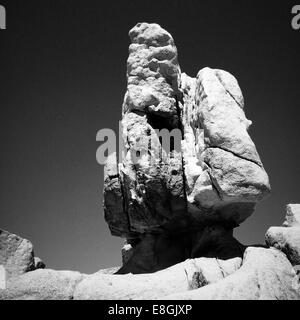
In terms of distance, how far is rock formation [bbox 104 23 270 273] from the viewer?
13430mm

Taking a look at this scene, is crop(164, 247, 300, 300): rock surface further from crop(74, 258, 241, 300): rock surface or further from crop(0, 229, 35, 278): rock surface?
crop(0, 229, 35, 278): rock surface

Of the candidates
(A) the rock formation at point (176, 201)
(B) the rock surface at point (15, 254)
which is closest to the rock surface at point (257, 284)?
(A) the rock formation at point (176, 201)

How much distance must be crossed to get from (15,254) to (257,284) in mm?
10041

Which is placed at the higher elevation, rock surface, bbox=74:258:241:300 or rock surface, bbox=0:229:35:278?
rock surface, bbox=0:229:35:278

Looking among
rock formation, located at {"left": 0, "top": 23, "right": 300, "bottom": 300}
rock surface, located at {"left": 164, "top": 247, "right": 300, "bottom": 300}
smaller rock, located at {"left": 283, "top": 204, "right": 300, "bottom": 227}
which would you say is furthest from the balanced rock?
smaller rock, located at {"left": 283, "top": 204, "right": 300, "bottom": 227}

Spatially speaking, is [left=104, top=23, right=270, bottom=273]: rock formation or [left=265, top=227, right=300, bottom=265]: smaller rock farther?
[left=104, top=23, right=270, bottom=273]: rock formation

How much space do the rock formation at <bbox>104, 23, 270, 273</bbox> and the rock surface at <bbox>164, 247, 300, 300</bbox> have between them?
235 cm

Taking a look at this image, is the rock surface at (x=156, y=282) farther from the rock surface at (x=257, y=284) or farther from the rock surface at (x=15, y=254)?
the rock surface at (x=15, y=254)

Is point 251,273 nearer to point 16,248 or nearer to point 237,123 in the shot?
point 237,123

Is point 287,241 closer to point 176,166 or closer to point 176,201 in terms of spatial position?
point 176,201

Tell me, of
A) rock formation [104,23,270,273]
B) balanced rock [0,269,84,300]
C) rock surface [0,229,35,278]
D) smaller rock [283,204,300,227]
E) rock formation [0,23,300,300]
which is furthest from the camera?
smaller rock [283,204,300,227]
